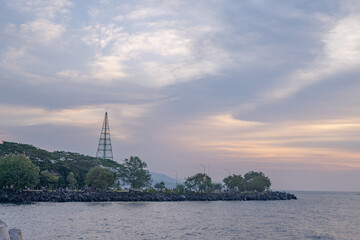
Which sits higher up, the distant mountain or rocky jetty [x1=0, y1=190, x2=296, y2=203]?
the distant mountain

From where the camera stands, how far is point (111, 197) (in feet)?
418

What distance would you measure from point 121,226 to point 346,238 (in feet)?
108

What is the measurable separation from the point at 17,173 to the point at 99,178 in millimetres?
35592

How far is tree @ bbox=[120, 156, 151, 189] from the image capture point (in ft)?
505

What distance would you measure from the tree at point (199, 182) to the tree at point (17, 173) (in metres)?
80.6

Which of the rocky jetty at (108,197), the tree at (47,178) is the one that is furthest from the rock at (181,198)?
the tree at (47,178)

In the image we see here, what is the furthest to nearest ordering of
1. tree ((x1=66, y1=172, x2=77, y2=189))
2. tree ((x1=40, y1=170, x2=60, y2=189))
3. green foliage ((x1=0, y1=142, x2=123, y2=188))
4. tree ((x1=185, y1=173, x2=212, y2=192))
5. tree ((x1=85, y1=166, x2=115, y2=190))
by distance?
tree ((x1=185, y1=173, x2=212, y2=192)), green foliage ((x1=0, y1=142, x2=123, y2=188)), tree ((x1=66, y1=172, x2=77, y2=189)), tree ((x1=85, y1=166, x2=115, y2=190)), tree ((x1=40, y1=170, x2=60, y2=189))

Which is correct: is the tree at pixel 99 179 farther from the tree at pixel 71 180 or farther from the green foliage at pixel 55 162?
the green foliage at pixel 55 162

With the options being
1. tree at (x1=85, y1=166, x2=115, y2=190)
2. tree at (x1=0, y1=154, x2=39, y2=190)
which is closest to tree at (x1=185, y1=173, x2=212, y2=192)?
tree at (x1=85, y1=166, x2=115, y2=190)

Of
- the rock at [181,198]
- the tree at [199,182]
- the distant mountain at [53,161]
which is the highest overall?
the distant mountain at [53,161]

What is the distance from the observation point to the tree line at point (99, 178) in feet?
361

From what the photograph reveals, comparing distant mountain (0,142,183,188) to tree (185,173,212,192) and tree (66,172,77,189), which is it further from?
tree (185,173,212,192)

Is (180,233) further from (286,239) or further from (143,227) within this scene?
(286,239)

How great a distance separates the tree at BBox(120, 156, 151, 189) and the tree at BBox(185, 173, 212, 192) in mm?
25271
